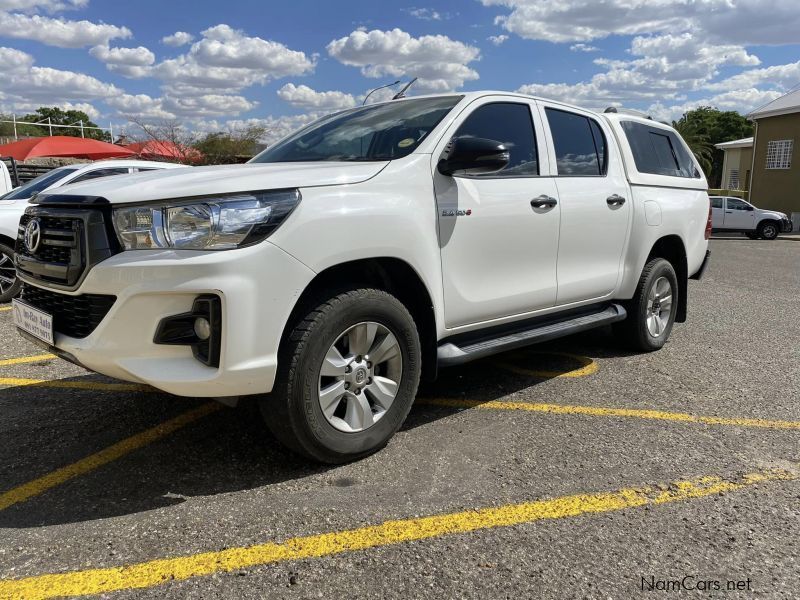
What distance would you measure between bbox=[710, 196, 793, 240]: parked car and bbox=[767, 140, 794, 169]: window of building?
26.5ft

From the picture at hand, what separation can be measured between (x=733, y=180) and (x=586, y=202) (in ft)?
161

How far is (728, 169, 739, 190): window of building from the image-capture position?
46.5 m

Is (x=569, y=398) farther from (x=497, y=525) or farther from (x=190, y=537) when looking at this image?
(x=190, y=537)

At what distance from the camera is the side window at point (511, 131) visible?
12.6 feet

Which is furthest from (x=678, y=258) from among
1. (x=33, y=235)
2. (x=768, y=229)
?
(x=768, y=229)

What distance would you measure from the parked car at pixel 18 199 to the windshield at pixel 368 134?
267cm

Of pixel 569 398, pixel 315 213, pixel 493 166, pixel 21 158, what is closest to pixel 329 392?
pixel 315 213

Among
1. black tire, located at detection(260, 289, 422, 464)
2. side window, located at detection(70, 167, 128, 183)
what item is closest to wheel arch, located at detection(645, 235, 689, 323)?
black tire, located at detection(260, 289, 422, 464)

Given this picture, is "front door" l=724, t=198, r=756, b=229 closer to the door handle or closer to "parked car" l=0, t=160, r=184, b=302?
"parked car" l=0, t=160, r=184, b=302

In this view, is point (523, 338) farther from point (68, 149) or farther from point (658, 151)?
point (68, 149)

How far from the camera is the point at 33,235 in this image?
3043 mm

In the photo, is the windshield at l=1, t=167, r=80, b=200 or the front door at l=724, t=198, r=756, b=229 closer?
the windshield at l=1, t=167, r=80, b=200

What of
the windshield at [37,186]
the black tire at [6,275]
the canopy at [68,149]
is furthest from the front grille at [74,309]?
the canopy at [68,149]

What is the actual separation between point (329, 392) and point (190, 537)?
84 cm
